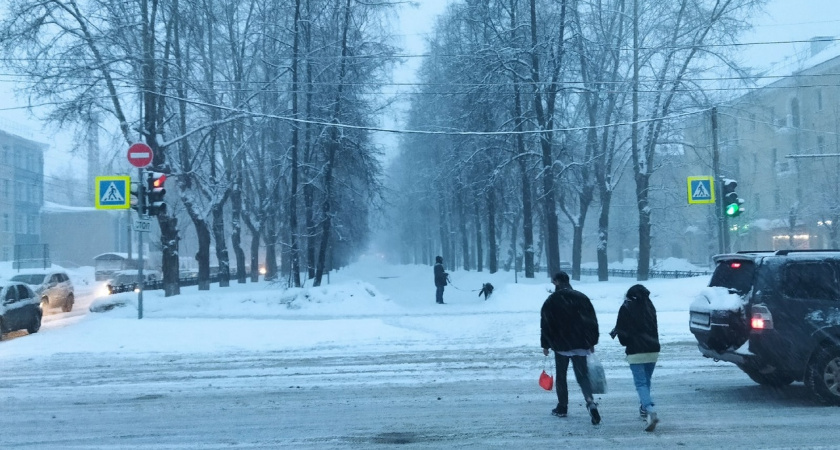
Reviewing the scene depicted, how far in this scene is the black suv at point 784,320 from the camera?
954 centimetres

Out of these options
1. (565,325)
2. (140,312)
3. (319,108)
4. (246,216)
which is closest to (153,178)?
(140,312)

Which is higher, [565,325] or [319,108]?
[319,108]

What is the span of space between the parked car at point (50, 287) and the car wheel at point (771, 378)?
27.7 metres

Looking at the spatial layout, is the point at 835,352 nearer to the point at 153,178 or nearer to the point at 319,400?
the point at 319,400

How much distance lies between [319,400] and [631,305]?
183 inches

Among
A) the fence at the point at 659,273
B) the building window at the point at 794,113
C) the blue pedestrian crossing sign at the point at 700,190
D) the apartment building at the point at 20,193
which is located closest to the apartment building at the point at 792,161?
the building window at the point at 794,113

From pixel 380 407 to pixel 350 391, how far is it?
1.38m

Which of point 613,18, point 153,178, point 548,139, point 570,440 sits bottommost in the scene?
point 570,440

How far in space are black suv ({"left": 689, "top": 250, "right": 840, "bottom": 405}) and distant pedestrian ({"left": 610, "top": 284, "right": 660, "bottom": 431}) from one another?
6.00 feet

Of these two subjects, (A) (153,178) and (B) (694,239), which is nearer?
(A) (153,178)

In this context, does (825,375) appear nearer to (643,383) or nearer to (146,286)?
(643,383)

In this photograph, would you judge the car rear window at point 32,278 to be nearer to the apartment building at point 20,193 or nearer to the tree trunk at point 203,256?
the tree trunk at point 203,256

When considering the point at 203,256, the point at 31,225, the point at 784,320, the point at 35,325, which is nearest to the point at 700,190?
the point at 784,320

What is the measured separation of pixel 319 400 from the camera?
35.5ft
